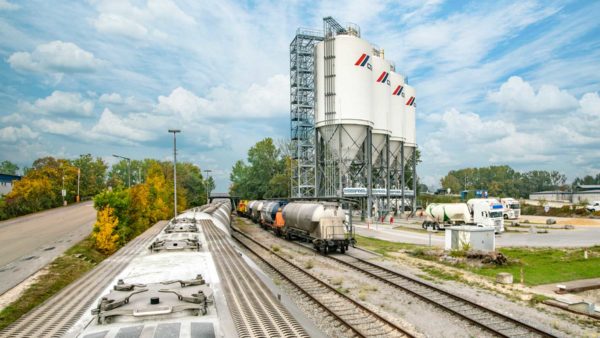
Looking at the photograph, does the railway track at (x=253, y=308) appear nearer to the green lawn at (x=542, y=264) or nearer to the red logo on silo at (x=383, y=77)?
the green lawn at (x=542, y=264)

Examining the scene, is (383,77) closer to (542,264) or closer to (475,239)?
(475,239)

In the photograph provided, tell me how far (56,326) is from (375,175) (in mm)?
68154

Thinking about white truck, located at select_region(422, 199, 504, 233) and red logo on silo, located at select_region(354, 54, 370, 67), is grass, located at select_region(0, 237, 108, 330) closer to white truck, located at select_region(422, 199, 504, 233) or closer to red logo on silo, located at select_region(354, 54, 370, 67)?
white truck, located at select_region(422, 199, 504, 233)

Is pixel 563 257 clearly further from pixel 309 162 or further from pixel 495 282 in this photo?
pixel 309 162

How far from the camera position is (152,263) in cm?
980

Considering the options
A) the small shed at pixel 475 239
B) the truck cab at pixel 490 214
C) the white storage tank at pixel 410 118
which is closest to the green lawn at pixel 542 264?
the small shed at pixel 475 239

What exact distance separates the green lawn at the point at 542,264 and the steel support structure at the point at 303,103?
114 ft

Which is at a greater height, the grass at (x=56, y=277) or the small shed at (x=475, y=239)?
the small shed at (x=475, y=239)

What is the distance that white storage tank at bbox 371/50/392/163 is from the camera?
6525cm

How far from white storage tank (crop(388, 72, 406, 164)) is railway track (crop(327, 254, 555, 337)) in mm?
53987

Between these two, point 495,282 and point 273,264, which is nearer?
point 495,282

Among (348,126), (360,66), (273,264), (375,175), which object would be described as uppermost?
(360,66)

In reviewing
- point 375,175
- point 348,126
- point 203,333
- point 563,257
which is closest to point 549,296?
point 563,257

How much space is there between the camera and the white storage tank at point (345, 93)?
57156mm
